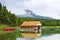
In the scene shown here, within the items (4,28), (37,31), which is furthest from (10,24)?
(37,31)

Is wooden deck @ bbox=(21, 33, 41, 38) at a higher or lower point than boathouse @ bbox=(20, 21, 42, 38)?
lower

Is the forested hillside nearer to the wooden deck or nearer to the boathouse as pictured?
the boathouse

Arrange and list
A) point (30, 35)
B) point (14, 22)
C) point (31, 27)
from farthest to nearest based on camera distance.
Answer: point (31, 27) → point (14, 22) → point (30, 35)

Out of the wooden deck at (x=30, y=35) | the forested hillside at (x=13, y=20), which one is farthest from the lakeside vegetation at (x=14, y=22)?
the wooden deck at (x=30, y=35)

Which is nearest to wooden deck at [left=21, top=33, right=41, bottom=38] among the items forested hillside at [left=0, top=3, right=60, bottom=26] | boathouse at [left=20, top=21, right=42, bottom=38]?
boathouse at [left=20, top=21, right=42, bottom=38]

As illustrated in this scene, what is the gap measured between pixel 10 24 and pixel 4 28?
213mm

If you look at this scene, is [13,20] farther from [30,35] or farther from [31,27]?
[30,35]

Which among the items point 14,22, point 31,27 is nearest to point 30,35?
point 31,27

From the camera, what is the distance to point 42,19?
6.98 m

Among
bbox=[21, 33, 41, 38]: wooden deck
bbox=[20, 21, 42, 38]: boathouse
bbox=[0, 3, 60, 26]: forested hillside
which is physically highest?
bbox=[0, 3, 60, 26]: forested hillside

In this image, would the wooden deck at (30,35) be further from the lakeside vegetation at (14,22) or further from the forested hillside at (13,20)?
the forested hillside at (13,20)

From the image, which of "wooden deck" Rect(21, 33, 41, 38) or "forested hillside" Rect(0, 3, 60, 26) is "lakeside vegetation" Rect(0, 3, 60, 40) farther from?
"wooden deck" Rect(21, 33, 41, 38)

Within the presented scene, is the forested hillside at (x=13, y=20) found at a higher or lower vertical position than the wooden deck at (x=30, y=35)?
higher

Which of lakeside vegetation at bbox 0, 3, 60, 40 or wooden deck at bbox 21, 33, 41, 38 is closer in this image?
wooden deck at bbox 21, 33, 41, 38
